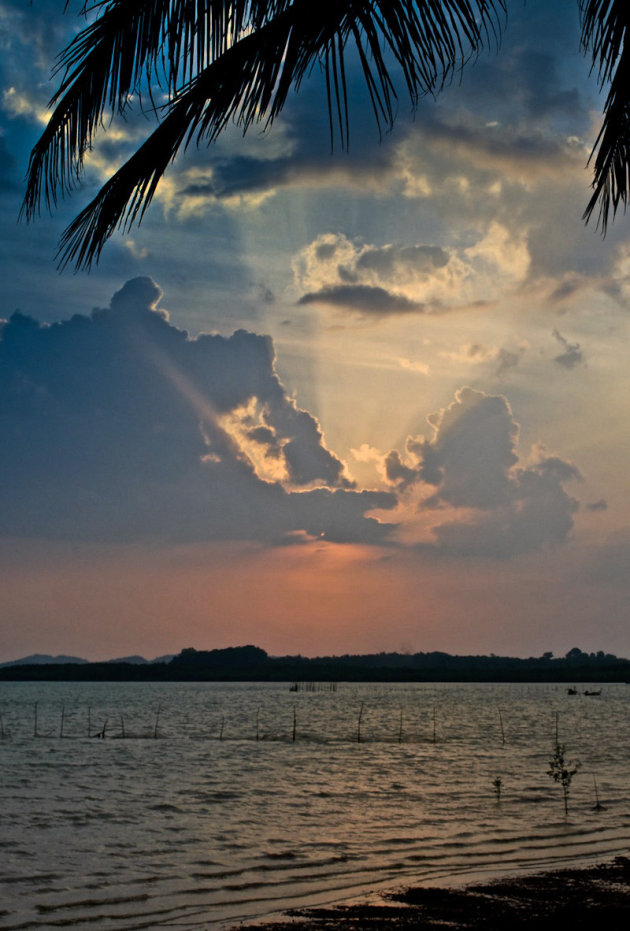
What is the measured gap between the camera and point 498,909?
12.5 meters

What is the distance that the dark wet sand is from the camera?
11445 mm

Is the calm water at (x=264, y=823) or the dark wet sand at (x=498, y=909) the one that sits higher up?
the dark wet sand at (x=498, y=909)

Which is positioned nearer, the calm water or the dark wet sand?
the dark wet sand

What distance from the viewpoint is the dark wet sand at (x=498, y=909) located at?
11445mm

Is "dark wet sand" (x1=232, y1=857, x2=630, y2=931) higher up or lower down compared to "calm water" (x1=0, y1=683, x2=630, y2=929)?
higher up

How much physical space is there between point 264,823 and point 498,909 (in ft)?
42.3

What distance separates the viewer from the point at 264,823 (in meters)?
24.2

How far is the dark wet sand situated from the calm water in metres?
1.38

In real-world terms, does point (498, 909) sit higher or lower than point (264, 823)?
higher

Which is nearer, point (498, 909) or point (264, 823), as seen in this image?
point (498, 909)

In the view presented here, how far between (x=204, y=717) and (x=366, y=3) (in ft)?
291

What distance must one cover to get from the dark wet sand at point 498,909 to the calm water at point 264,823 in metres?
1.38

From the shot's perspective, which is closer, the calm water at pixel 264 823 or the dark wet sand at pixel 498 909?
the dark wet sand at pixel 498 909

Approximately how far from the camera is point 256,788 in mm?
32469
